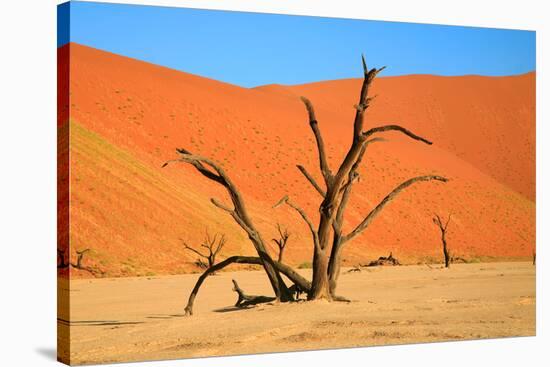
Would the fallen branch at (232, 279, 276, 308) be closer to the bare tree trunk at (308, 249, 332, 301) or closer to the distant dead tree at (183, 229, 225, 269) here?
the bare tree trunk at (308, 249, 332, 301)

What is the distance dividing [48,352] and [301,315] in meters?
3.19

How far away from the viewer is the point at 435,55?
16.0 m

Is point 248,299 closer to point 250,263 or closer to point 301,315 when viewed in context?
point 250,263

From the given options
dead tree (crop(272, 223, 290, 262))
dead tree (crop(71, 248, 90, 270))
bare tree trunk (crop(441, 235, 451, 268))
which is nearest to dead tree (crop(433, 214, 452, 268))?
bare tree trunk (crop(441, 235, 451, 268))

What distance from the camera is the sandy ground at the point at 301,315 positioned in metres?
12.9

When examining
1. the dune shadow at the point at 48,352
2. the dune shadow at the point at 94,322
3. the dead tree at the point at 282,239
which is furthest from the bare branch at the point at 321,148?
the dune shadow at the point at 48,352

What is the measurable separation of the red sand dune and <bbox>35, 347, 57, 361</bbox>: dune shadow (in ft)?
5.64

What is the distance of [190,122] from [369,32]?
4.43m

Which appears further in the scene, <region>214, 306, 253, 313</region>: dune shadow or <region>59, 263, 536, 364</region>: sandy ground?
<region>214, 306, 253, 313</region>: dune shadow

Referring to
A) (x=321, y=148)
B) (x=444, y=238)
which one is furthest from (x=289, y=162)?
(x=321, y=148)

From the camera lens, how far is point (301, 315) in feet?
46.1

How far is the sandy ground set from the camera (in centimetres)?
1295

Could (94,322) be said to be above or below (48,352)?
above

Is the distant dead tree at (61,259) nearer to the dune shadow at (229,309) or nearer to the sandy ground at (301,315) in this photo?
the sandy ground at (301,315)
